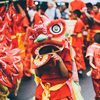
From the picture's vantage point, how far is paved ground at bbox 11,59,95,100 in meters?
3.94

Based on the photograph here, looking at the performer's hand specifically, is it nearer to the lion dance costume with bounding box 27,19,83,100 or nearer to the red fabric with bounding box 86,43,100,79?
the lion dance costume with bounding box 27,19,83,100

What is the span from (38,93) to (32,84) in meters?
2.56

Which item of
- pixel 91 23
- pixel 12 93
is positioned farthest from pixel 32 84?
pixel 91 23

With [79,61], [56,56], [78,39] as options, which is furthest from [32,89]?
[56,56]

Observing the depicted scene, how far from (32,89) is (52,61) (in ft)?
8.28

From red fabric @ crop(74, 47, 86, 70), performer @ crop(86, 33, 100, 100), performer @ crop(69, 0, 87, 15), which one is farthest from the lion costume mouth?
performer @ crop(69, 0, 87, 15)

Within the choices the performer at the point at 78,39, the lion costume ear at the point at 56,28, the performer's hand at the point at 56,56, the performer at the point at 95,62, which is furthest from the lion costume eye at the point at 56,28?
the performer at the point at 78,39

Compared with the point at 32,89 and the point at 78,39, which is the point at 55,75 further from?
the point at 78,39

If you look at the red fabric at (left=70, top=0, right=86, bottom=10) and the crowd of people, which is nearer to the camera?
the crowd of people

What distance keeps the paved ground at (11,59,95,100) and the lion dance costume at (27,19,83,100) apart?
1735 millimetres

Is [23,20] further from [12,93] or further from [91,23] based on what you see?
[91,23]

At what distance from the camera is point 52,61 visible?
2021mm

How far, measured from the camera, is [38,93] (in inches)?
84.6

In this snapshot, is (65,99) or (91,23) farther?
(91,23)
